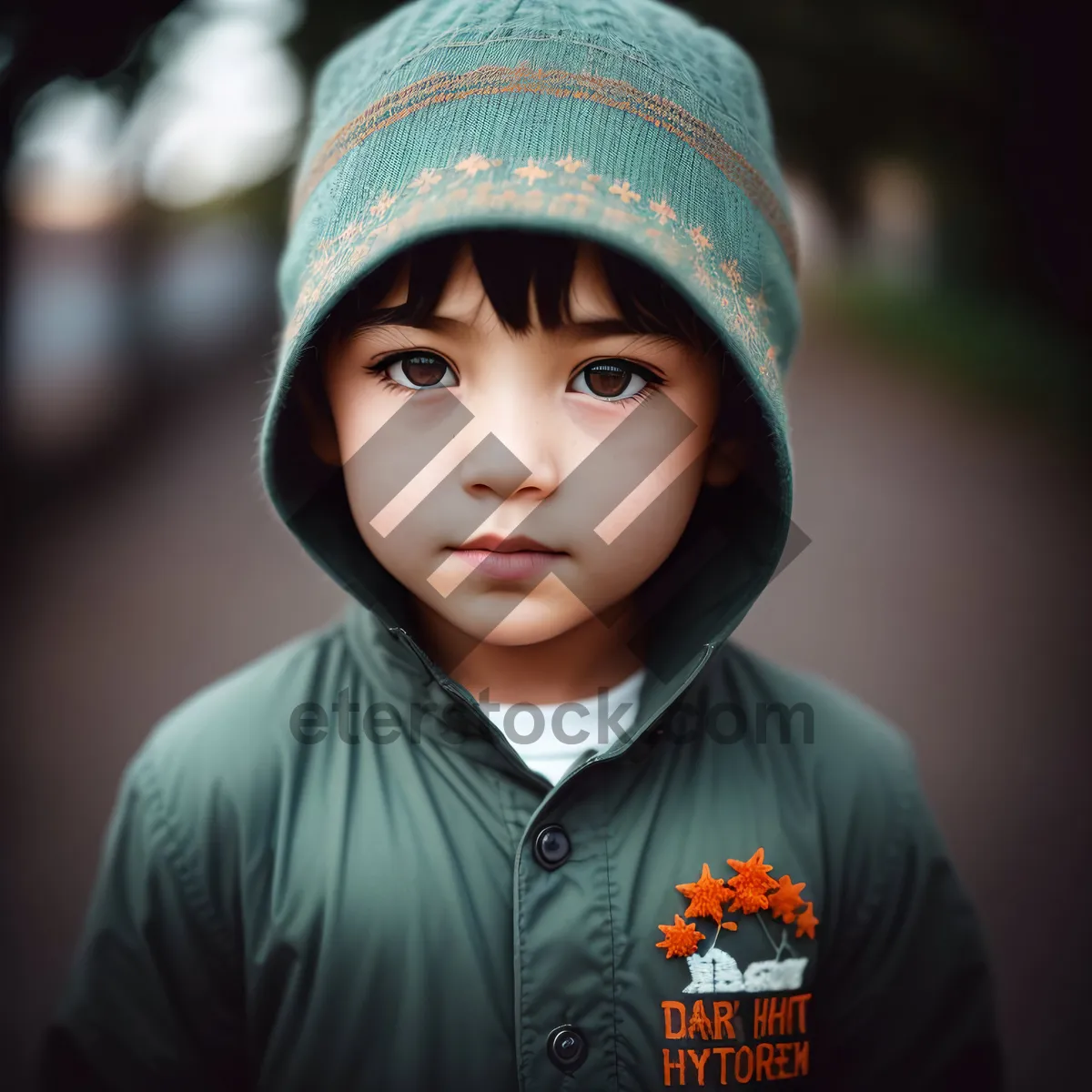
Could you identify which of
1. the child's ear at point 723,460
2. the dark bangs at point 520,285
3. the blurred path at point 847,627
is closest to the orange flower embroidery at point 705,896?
the child's ear at point 723,460

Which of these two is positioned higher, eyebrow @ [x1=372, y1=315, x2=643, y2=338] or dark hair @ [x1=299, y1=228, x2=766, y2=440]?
dark hair @ [x1=299, y1=228, x2=766, y2=440]

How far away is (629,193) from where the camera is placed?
2.76 feet

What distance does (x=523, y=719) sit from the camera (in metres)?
1.02

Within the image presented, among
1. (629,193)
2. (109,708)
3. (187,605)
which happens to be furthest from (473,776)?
(187,605)

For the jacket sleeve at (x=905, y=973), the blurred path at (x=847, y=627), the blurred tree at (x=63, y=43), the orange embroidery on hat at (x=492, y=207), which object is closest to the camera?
the orange embroidery on hat at (x=492, y=207)

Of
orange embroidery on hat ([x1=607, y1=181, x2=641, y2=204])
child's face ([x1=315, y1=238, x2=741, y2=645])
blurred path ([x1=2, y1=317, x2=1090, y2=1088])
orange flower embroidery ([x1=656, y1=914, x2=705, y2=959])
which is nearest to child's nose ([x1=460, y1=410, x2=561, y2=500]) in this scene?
child's face ([x1=315, y1=238, x2=741, y2=645])

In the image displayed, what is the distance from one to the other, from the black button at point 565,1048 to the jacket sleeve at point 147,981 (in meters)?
0.32

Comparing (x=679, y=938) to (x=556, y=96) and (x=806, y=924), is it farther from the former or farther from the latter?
(x=556, y=96)

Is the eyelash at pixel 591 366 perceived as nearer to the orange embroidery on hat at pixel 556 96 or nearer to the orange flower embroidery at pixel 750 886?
the orange embroidery on hat at pixel 556 96

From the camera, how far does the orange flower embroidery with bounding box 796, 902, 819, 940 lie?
940 mm

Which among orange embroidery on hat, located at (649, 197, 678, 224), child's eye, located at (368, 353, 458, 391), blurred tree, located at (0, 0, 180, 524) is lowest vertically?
child's eye, located at (368, 353, 458, 391)

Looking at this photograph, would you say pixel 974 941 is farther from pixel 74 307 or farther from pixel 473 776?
pixel 74 307

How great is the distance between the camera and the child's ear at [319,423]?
1022 mm

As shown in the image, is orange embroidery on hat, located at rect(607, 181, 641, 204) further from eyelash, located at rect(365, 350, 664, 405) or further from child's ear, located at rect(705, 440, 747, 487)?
child's ear, located at rect(705, 440, 747, 487)
